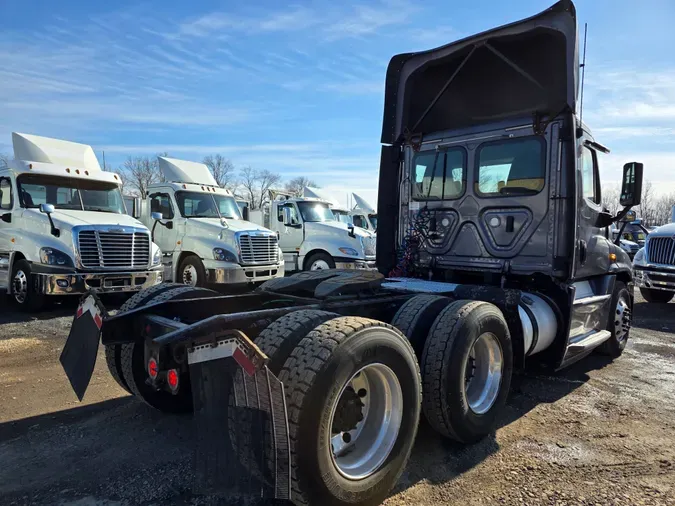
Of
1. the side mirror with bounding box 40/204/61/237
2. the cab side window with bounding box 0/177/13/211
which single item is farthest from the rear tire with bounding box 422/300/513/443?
the cab side window with bounding box 0/177/13/211

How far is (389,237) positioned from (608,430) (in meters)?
3.31

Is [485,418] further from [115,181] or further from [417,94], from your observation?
[115,181]

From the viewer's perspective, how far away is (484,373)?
13.2 ft

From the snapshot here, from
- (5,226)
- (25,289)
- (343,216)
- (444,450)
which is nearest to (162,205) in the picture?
(5,226)

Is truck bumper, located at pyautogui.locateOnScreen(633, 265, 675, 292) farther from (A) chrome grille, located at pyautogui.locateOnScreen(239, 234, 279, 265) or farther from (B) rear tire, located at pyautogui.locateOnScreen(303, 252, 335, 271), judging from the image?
(A) chrome grille, located at pyautogui.locateOnScreen(239, 234, 279, 265)

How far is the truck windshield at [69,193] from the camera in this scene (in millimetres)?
9203

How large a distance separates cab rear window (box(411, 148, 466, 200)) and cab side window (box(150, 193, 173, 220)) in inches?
308

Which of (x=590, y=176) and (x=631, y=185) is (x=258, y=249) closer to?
(x=590, y=176)

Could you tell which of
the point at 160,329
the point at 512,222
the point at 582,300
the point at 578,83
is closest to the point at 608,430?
the point at 582,300

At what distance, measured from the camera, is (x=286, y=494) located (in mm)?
2361

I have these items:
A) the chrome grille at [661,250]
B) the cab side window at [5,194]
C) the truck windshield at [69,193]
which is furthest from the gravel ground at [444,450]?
the chrome grille at [661,250]

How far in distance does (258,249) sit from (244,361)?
937 cm

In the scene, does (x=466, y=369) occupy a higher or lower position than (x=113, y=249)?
lower

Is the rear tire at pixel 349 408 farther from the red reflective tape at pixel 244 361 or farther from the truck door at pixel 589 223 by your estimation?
the truck door at pixel 589 223
